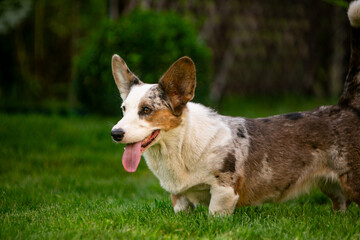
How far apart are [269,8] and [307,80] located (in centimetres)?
233

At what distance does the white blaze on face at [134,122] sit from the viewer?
2.98 m

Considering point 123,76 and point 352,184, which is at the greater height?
point 123,76

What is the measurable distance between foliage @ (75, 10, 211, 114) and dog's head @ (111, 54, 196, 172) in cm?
395

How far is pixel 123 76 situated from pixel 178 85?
581 millimetres

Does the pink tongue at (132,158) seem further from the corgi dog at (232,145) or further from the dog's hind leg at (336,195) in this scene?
the dog's hind leg at (336,195)

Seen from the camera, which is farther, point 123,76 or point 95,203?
point 95,203

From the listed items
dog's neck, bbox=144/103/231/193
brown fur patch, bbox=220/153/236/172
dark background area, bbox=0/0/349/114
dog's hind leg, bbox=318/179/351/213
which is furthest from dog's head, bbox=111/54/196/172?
dark background area, bbox=0/0/349/114

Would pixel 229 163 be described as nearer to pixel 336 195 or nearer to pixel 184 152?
pixel 184 152

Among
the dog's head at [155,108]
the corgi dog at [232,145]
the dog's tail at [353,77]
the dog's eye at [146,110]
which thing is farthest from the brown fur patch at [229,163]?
the dog's tail at [353,77]

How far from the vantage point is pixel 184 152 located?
11.0 feet

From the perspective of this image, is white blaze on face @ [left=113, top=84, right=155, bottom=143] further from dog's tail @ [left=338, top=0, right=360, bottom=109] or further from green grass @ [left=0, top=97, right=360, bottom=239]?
dog's tail @ [left=338, top=0, right=360, bottom=109]

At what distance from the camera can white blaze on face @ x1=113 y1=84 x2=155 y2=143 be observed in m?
2.98

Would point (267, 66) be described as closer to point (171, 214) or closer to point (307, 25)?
point (307, 25)

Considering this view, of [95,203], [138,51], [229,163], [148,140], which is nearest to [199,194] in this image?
[229,163]
